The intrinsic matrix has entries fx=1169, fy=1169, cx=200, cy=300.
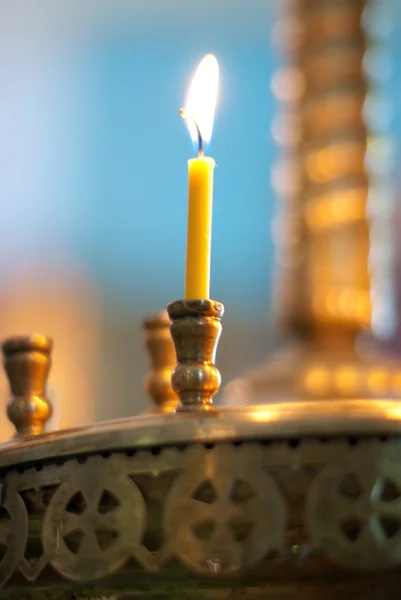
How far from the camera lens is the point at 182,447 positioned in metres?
0.36

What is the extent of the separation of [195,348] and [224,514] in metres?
0.07

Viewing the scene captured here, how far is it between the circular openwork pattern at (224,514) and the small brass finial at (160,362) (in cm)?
17

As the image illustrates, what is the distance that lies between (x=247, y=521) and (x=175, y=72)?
88.2 inches

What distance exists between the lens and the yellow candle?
1.40 ft

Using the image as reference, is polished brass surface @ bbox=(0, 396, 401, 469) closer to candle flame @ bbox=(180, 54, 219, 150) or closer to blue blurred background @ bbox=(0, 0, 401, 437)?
candle flame @ bbox=(180, 54, 219, 150)

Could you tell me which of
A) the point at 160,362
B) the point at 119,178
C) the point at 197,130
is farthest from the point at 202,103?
the point at 119,178

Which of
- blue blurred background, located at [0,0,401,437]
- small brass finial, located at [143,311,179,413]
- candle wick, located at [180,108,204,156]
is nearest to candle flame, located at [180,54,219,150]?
candle wick, located at [180,108,204,156]

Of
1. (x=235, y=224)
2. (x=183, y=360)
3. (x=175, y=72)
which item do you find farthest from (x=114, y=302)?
(x=183, y=360)

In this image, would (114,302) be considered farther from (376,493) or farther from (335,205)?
(376,493)

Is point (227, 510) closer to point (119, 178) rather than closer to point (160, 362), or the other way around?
point (160, 362)

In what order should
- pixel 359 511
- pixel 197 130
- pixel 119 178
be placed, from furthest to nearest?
pixel 119 178
pixel 197 130
pixel 359 511

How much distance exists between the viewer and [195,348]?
1.33ft

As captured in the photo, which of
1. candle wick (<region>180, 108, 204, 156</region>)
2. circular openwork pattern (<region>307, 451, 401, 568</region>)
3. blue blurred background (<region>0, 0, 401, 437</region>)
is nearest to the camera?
circular openwork pattern (<region>307, 451, 401, 568</region>)

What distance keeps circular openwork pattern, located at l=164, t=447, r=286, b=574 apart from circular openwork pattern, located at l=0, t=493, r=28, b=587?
0.20 ft
